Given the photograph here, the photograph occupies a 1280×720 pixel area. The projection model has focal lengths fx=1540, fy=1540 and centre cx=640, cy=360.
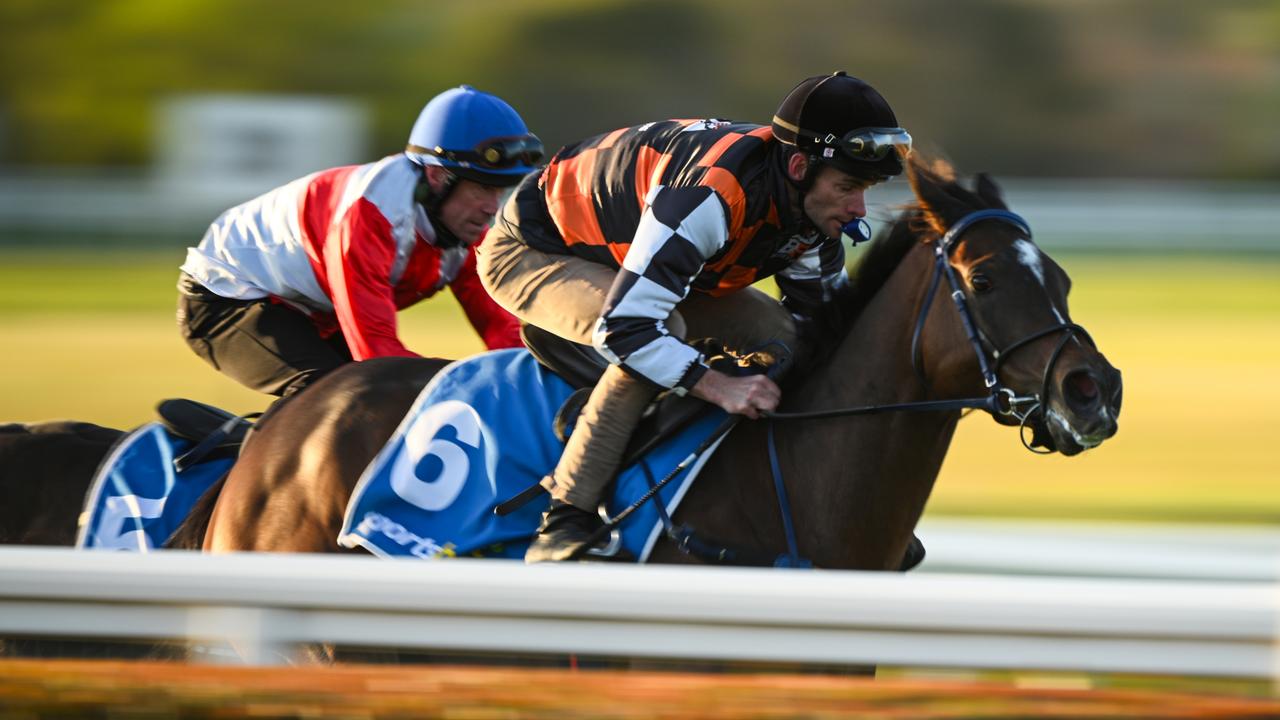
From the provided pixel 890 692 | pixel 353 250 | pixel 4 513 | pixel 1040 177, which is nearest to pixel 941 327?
pixel 890 692

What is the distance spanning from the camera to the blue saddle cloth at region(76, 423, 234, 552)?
3.68m

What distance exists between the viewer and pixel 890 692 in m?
2.17

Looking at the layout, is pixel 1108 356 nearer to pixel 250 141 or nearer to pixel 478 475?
pixel 478 475

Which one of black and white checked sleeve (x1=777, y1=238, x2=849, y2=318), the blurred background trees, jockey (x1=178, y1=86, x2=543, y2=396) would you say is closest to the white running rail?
black and white checked sleeve (x1=777, y1=238, x2=849, y2=318)

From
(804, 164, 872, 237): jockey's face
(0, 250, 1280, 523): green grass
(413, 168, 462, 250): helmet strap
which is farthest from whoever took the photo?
(0, 250, 1280, 523): green grass

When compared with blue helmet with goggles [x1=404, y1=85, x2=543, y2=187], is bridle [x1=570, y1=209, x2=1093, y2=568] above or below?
below

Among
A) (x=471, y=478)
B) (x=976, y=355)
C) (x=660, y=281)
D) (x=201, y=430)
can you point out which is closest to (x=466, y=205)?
(x=201, y=430)

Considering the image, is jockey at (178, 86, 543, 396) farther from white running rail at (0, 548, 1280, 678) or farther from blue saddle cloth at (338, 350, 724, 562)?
white running rail at (0, 548, 1280, 678)

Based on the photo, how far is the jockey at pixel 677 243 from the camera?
3205 mm

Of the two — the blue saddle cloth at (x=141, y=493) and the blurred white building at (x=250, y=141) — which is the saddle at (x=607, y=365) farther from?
the blurred white building at (x=250, y=141)

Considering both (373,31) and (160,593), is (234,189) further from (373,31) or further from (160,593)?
(160,593)

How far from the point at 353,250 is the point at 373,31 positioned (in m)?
32.9

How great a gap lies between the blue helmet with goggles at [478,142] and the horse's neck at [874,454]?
4.31ft

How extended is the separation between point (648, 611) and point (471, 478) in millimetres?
1162
